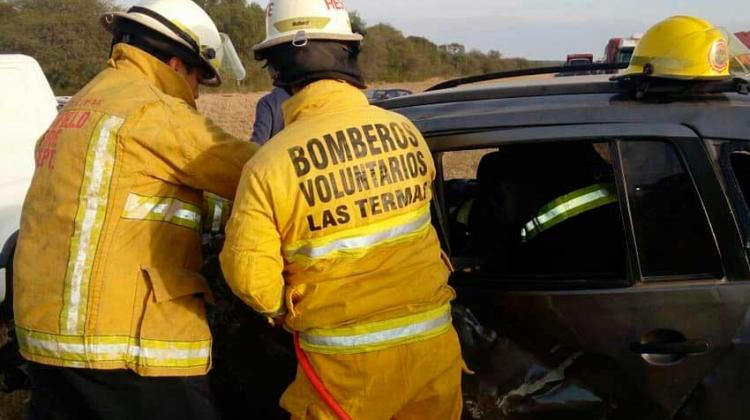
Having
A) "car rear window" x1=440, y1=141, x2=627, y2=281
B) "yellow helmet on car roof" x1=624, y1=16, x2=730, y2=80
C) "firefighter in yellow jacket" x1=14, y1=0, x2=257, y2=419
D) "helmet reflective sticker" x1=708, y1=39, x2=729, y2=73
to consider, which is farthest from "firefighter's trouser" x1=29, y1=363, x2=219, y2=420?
"helmet reflective sticker" x1=708, y1=39, x2=729, y2=73

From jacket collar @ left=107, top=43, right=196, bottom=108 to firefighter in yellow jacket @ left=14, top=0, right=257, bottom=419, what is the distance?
0.04 m

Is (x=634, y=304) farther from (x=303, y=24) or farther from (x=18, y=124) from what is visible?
(x=18, y=124)

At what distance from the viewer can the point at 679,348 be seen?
2012 millimetres

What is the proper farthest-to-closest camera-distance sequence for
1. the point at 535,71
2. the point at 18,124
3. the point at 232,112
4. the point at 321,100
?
the point at 232,112 < the point at 18,124 < the point at 535,71 < the point at 321,100

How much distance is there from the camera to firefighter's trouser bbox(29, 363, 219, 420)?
1.99 m

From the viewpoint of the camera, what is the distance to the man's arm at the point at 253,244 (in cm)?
173

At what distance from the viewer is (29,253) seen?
79.1 inches

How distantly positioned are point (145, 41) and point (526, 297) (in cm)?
136

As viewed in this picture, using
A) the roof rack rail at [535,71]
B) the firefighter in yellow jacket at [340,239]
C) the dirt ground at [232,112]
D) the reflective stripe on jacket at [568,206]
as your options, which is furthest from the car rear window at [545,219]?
the dirt ground at [232,112]

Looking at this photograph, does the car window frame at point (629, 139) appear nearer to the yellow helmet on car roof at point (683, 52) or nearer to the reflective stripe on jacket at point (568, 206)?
the reflective stripe on jacket at point (568, 206)

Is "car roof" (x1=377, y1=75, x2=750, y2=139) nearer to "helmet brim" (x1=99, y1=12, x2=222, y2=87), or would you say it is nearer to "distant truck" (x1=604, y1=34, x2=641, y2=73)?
"helmet brim" (x1=99, y1=12, x2=222, y2=87)

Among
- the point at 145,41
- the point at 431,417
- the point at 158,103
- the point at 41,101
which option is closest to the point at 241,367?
the point at 431,417

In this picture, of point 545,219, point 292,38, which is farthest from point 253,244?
point 545,219

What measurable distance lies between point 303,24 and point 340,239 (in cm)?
59
